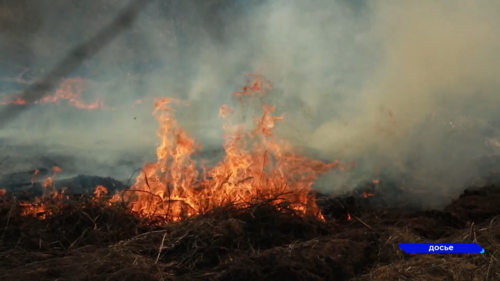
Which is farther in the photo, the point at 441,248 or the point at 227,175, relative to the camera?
the point at 227,175

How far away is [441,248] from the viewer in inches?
174

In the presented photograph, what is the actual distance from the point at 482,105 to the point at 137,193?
21.2ft

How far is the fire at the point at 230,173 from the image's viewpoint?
5500 millimetres

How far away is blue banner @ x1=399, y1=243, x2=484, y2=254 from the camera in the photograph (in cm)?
429

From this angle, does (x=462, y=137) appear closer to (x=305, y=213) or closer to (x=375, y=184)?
(x=375, y=184)

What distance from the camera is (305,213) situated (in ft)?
17.4

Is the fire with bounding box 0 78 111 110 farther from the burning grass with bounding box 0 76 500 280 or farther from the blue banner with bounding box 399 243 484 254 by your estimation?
the blue banner with bounding box 399 243 484 254

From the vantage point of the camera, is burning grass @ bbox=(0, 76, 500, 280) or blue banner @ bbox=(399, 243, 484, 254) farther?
blue banner @ bbox=(399, 243, 484, 254)

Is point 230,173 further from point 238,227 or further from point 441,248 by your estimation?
point 441,248

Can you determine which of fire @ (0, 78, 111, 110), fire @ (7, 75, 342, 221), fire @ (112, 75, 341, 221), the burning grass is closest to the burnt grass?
the burning grass

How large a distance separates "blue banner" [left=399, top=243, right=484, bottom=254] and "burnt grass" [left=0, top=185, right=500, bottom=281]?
0.08 meters

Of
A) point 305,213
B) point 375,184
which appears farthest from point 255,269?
point 375,184

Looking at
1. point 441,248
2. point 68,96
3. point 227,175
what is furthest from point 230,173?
point 68,96

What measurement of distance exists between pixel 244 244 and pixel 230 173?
1.38m
